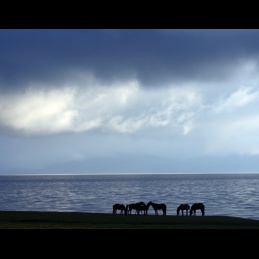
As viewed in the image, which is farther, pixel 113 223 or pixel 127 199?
pixel 127 199

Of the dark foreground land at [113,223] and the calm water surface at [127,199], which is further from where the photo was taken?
the calm water surface at [127,199]

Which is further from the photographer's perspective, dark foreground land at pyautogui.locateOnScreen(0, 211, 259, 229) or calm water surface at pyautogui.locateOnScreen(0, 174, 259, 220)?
calm water surface at pyautogui.locateOnScreen(0, 174, 259, 220)
